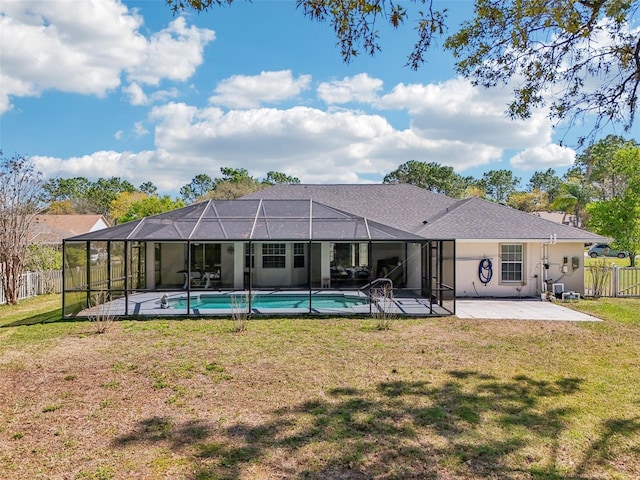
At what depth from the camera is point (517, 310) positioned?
1290 centimetres

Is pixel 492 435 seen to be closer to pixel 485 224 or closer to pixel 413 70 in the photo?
pixel 413 70

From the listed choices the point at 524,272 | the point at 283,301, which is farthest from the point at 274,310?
the point at 524,272

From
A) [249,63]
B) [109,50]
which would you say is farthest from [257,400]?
[249,63]

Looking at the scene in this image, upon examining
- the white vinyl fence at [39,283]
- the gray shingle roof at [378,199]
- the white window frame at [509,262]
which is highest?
the gray shingle roof at [378,199]

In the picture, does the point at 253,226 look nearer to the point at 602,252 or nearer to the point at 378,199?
the point at 378,199

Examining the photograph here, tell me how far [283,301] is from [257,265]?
11.0ft

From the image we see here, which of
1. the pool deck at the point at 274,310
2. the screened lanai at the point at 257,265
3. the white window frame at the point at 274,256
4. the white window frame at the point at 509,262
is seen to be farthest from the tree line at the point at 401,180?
the white window frame at the point at 274,256

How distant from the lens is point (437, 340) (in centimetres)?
923

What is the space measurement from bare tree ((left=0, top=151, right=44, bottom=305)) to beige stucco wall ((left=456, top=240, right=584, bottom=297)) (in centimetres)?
1548

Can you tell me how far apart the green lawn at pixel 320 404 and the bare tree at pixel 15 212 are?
5455mm

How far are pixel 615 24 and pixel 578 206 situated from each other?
38.8 meters

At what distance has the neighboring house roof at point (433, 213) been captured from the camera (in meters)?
15.5

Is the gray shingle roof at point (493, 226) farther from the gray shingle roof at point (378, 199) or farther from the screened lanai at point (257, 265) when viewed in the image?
the gray shingle roof at point (378, 199)

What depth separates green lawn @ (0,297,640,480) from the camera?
420 centimetres
